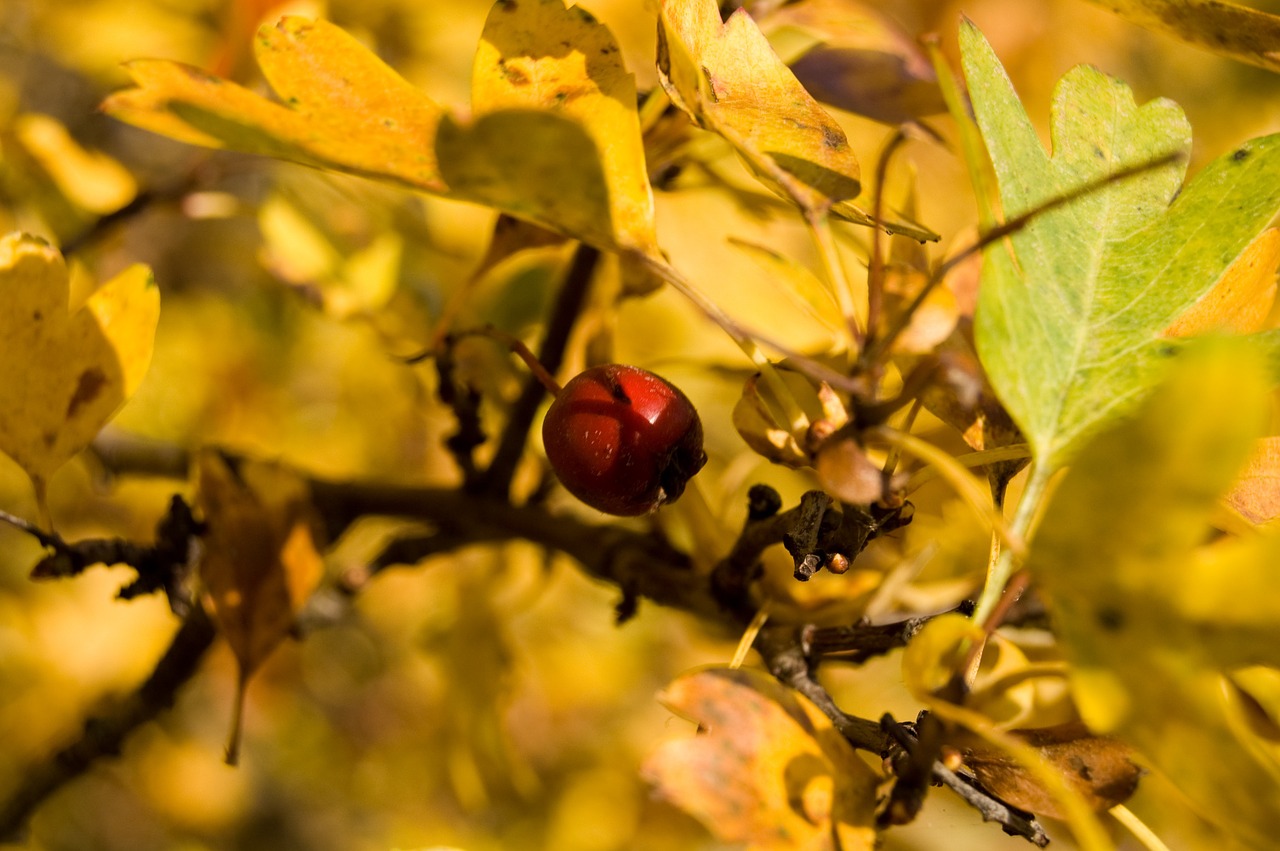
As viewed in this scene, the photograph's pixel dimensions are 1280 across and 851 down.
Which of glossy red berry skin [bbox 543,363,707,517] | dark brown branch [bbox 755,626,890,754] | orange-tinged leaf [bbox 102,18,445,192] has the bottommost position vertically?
dark brown branch [bbox 755,626,890,754]

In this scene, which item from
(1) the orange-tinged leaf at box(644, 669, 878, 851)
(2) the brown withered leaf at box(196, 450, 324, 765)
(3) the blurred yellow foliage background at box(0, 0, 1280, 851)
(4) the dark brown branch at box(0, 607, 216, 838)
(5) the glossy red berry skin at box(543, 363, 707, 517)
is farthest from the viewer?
(3) the blurred yellow foliage background at box(0, 0, 1280, 851)

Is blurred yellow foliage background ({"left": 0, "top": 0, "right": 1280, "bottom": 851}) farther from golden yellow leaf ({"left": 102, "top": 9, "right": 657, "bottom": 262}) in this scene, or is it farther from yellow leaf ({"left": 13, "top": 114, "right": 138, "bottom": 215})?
golden yellow leaf ({"left": 102, "top": 9, "right": 657, "bottom": 262})

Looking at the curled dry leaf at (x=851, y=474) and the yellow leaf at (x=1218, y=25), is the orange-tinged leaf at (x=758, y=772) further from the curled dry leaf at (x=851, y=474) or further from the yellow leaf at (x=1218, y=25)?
the yellow leaf at (x=1218, y=25)

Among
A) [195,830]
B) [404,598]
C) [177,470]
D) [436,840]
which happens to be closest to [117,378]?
[177,470]

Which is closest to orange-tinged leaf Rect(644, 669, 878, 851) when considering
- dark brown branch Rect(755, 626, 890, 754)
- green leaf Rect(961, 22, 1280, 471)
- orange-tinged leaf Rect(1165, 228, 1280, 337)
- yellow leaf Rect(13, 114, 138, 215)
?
dark brown branch Rect(755, 626, 890, 754)

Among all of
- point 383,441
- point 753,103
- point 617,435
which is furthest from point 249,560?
point 383,441

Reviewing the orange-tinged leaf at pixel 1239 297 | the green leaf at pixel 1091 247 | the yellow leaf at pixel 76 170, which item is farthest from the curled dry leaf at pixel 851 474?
the yellow leaf at pixel 76 170

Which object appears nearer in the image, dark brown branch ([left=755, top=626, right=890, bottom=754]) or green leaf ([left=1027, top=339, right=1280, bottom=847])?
green leaf ([left=1027, top=339, right=1280, bottom=847])
